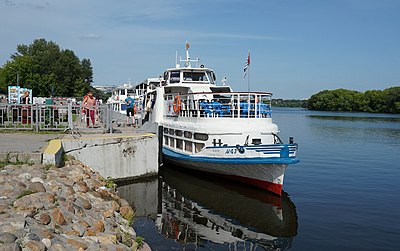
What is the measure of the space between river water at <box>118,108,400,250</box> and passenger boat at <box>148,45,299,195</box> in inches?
29.0

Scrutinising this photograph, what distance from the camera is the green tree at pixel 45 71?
75.4 m

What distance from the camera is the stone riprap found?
6.10 metres

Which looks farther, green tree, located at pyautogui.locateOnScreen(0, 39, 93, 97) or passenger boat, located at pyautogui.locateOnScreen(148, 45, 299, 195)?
green tree, located at pyautogui.locateOnScreen(0, 39, 93, 97)

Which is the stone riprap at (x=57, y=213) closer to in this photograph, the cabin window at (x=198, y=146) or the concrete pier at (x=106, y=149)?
the concrete pier at (x=106, y=149)

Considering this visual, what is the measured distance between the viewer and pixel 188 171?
19109mm

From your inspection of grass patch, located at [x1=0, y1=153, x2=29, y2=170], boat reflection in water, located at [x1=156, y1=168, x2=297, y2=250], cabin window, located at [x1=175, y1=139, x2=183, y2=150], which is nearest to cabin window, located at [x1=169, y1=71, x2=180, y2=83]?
cabin window, located at [x1=175, y1=139, x2=183, y2=150]

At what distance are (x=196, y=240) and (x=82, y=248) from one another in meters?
4.98

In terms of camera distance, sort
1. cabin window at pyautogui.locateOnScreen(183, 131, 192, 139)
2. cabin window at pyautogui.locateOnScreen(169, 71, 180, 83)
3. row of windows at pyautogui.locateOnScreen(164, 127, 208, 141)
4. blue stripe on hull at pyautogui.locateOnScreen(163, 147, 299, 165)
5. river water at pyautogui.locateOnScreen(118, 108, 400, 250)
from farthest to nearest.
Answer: cabin window at pyautogui.locateOnScreen(169, 71, 180, 83)
cabin window at pyautogui.locateOnScreen(183, 131, 192, 139)
row of windows at pyautogui.locateOnScreen(164, 127, 208, 141)
blue stripe on hull at pyautogui.locateOnScreen(163, 147, 299, 165)
river water at pyautogui.locateOnScreen(118, 108, 400, 250)

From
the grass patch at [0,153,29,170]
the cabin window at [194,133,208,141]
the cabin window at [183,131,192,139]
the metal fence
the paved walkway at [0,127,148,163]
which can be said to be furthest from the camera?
the cabin window at [183,131,192,139]

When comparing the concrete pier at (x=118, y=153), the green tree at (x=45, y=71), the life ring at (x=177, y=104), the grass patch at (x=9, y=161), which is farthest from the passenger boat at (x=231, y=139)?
the green tree at (x=45, y=71)

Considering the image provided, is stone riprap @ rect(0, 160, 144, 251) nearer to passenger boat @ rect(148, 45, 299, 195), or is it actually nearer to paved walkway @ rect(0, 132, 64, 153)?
paved walkway @ rect(0, 132, 64, 153)

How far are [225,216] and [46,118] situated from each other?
9.34m

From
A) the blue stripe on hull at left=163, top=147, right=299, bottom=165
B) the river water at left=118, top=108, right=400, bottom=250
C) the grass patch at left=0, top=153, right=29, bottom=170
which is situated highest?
the grass patch at left=0, top=153, right=29, bottom=170

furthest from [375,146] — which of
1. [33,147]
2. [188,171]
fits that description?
[33,147]
